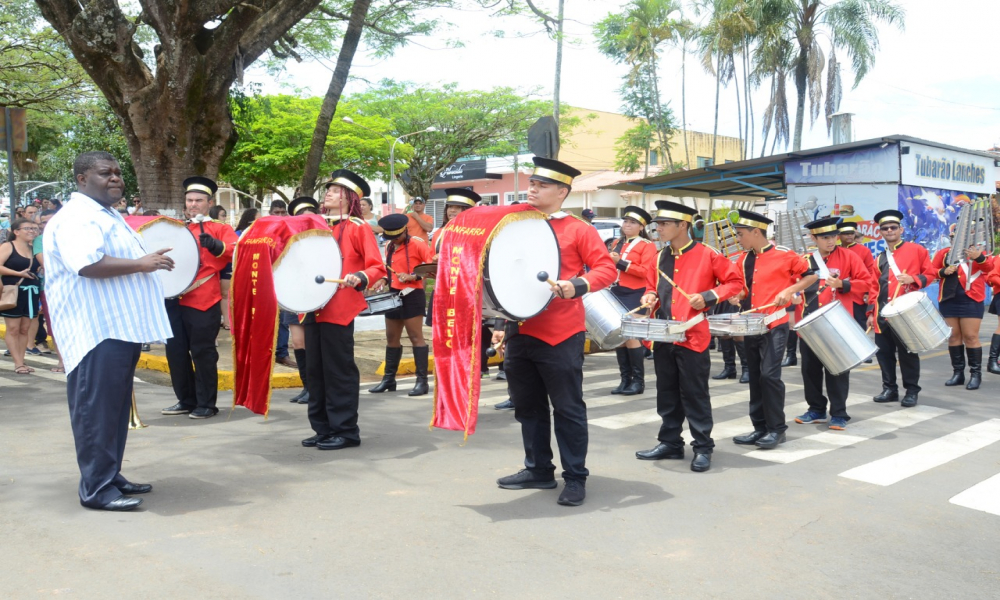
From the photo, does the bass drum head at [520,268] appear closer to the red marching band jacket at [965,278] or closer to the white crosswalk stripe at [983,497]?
the white crosswalk stripe at [983,497]

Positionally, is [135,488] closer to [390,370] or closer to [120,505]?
[120,505]

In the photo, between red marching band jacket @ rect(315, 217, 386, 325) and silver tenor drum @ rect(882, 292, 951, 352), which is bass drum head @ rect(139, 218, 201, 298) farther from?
silver tenor drum @ rect(882, 292, 951, 352)

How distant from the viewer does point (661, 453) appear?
6289 millimetres

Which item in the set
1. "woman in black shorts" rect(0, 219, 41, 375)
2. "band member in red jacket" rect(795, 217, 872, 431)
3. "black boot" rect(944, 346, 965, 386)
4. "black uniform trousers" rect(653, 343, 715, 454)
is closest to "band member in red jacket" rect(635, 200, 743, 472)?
"black uniform trousers" rect(653, 343, 715, 454)

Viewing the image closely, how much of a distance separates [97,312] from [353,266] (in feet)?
7.35

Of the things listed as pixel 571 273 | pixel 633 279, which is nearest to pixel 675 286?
pixel 571 273

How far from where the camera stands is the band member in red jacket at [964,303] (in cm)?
974

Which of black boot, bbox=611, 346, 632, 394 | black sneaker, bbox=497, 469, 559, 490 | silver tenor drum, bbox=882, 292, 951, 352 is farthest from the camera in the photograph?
black boot, bbox=611, 346, 632, 394

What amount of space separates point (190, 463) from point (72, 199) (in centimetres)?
202

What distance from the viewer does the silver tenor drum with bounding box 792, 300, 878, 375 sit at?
6.99 metres

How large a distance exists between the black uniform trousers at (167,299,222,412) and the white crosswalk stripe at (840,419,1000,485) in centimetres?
519

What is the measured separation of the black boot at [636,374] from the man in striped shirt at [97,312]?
5456 millimetres

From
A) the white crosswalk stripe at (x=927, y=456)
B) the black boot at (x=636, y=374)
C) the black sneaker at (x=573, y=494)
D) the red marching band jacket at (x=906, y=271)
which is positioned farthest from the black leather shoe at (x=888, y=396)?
the black sneaker at (x=573, y=494)

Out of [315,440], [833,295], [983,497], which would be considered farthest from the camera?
[833,295]
